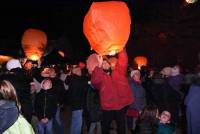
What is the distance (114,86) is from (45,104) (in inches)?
58.4

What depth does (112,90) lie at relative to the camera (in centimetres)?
862

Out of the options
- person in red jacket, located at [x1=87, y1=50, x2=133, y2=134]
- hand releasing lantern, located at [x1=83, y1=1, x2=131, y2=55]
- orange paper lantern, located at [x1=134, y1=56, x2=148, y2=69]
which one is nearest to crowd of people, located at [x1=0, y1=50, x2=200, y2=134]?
person in red jacket, located at [x1=87, y1=50, x2=133, y2=134]

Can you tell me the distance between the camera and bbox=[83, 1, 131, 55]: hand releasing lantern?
7.77 m

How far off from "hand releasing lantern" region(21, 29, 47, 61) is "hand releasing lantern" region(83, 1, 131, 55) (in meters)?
6.66

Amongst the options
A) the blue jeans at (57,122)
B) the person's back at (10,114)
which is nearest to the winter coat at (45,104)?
the blue jeans at (57,122)

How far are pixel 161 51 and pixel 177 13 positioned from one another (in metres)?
2.45

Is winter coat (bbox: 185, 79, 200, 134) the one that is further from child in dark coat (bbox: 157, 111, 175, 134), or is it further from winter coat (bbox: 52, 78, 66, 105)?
winter coat (bbox: 52, 78, 66, 105)

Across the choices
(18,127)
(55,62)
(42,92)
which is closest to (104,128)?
(42,92)

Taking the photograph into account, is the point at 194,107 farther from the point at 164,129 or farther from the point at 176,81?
the point at 176,81

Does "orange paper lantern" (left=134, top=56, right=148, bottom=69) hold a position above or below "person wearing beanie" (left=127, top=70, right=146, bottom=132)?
above

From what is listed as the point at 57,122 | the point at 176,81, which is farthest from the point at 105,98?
the point at 176,81

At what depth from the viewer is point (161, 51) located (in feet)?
86.6

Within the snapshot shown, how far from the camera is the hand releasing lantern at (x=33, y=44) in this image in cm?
1448

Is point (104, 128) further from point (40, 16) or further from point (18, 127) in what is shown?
point (40, 16)
